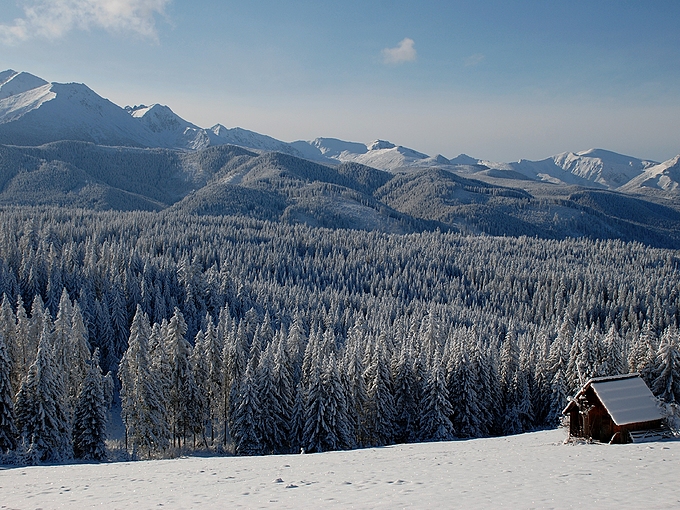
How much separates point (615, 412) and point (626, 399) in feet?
5.62

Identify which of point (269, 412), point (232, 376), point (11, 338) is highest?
point (11, 338)

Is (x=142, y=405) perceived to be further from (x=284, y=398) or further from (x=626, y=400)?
(x=626, y=400)

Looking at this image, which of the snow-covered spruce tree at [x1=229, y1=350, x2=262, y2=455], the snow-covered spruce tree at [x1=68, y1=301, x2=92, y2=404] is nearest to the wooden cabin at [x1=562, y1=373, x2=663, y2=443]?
the snow-covered spruce tree at [x1=229, y1=350, x2=262, y2=455]

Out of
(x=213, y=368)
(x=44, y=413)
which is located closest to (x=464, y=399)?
(x=213, y=368)

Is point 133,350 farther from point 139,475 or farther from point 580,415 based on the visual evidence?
point 580,415

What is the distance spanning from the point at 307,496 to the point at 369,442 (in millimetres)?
33394

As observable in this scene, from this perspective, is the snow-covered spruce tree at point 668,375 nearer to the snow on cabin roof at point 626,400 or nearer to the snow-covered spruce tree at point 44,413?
the snow on cabin roof at point 626,400

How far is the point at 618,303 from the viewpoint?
483 ft

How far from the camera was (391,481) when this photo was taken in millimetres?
20812

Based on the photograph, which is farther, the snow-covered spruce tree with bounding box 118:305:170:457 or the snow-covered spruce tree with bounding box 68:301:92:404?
the snow-covered spruce tree with bounding box 68:301:92:404

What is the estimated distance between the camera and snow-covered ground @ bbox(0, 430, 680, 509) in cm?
1755

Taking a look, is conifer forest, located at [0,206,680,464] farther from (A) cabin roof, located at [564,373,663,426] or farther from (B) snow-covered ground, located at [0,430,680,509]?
(B) snow-covered ground, located at [0,430,680,509]

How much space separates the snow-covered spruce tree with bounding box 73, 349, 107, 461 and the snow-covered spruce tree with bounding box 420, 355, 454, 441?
94.8 ft

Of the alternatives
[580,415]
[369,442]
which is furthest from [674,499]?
[369,442]
